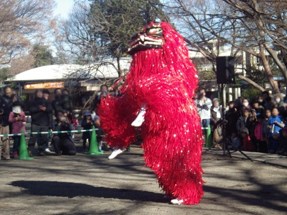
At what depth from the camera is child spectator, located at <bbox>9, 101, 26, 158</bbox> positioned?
13195 millimetres

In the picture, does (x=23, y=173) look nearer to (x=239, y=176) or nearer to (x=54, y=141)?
(x=54, y=141)

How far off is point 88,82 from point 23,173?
40.8 ft

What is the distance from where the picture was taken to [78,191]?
323 inches

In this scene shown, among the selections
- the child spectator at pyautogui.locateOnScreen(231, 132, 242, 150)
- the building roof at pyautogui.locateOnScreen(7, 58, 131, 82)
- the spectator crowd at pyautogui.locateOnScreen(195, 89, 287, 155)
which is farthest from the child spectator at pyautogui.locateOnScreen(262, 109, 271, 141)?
the building roof at pyautogui.locateOnScreen(7, 58, 131, 82)

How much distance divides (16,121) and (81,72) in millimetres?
8323

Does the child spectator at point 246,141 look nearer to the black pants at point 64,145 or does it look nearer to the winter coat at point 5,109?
the black pants at point 64,145

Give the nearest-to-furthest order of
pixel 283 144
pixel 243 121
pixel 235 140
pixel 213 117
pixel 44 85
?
pixel 283 144 → pixel 243 121 → pixel 235 140 → pixel 213 117 → pixel 44 85

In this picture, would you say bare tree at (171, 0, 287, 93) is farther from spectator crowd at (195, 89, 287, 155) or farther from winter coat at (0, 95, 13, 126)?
winter coat at (0, 95, 13, 126)

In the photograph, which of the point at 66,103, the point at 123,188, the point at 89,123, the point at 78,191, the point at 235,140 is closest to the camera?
the point at 78,191

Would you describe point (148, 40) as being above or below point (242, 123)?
above

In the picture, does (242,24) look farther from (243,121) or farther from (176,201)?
(176,201)

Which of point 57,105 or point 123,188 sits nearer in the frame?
point 123,188

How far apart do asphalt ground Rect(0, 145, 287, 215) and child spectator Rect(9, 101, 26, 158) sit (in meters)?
1.39

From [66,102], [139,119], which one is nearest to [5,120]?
[66,102]
